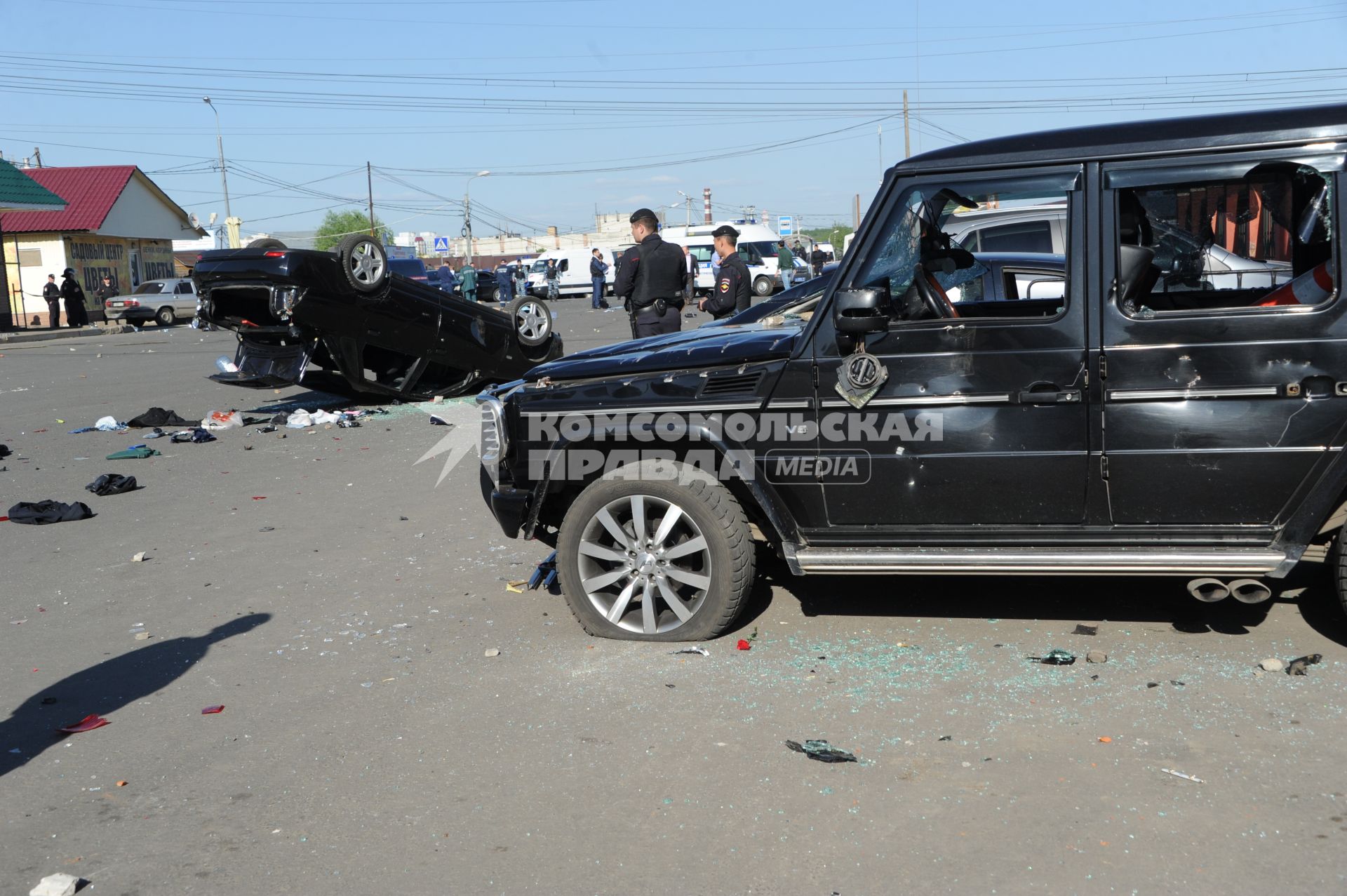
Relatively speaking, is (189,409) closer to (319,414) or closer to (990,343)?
(319,414)

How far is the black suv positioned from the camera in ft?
14.5

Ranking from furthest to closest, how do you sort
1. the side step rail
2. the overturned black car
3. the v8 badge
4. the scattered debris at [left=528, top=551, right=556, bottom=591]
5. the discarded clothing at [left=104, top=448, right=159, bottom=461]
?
1. the overturned black car
2. the discarded clothing at [left=104, top=448, right=159, bottom=461]
3. the scattered debris at [left=528, top=551, right=556, bottom=591]
4. the v8 badge
5. the side step rail

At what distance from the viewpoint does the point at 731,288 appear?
39.9ft

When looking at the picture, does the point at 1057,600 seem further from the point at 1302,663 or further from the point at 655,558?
the point at 655,558

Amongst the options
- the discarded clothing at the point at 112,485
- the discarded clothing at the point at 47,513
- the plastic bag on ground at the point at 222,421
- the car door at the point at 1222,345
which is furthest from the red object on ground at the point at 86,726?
the plastic bag on ground at the point at 222,421

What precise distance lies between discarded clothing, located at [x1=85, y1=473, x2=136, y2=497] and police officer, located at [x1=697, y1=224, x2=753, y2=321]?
18.9ft

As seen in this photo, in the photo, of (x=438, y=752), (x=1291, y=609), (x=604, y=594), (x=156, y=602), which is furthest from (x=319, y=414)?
(x=1291, y=609)

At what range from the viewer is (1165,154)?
4469 mm

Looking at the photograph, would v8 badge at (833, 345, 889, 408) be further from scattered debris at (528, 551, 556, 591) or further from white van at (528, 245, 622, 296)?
white van at (528, 245, 622, 296)

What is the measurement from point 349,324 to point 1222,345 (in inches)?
382

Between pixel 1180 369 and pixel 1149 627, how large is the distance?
129 cm

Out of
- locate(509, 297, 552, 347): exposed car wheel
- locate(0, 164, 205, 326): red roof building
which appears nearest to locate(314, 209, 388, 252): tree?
locate(0, 164, 205, 326): red roof building

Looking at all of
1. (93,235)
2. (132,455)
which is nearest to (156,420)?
(132,455)

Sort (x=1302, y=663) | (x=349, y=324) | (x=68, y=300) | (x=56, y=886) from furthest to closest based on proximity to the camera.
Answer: (x=68, y=300) → (x=349, y=324) → (x=1302, y=663) → (x=56, y=886)
